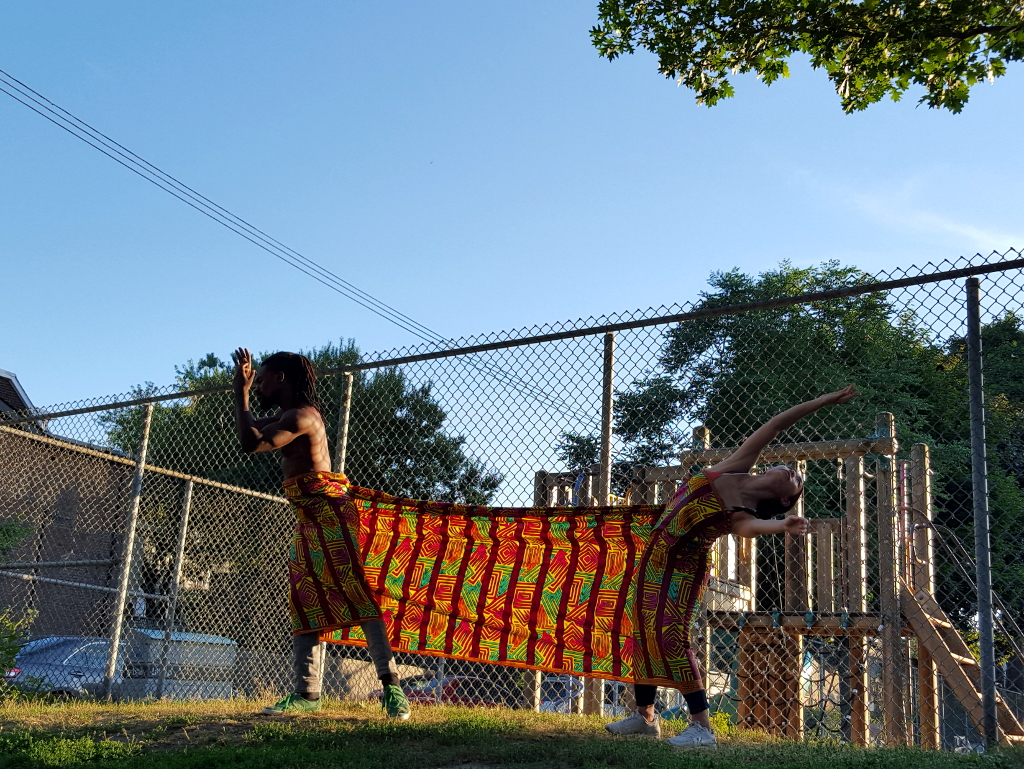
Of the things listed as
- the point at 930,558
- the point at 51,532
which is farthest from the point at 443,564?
the point at 51,532

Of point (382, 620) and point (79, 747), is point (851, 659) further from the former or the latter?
point (79, 747)

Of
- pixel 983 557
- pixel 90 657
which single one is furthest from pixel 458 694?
pixel 983 557

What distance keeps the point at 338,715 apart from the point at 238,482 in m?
16.7

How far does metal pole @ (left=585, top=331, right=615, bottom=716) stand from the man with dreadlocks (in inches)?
54.9

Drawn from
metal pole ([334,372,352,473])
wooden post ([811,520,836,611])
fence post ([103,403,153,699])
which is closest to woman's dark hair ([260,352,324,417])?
metal pole ([334,372,352,473])

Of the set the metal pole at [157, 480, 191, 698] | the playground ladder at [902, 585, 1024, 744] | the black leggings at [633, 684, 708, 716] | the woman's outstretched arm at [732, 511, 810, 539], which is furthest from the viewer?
the metal pole at [157, 480, 191, 698]

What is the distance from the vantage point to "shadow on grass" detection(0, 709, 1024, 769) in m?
3.68

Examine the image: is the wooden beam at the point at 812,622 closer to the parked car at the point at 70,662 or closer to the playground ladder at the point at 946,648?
the playground ladder at the point at 946,648

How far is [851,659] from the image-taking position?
872 cm

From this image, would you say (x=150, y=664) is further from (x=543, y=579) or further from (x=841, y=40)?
(x=841, y=40)

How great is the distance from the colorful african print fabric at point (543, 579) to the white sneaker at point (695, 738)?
18 cm

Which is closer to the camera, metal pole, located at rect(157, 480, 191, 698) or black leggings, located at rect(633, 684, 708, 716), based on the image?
black leggings, located at rect(633, 684, 708, 716)

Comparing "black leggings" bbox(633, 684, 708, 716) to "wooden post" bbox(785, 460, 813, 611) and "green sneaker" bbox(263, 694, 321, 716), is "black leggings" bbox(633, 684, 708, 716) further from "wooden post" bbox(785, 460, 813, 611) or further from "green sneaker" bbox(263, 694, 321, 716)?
"wooden post" bbox(785, 460, 813, 611)

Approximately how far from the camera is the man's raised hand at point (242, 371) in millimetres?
4977
